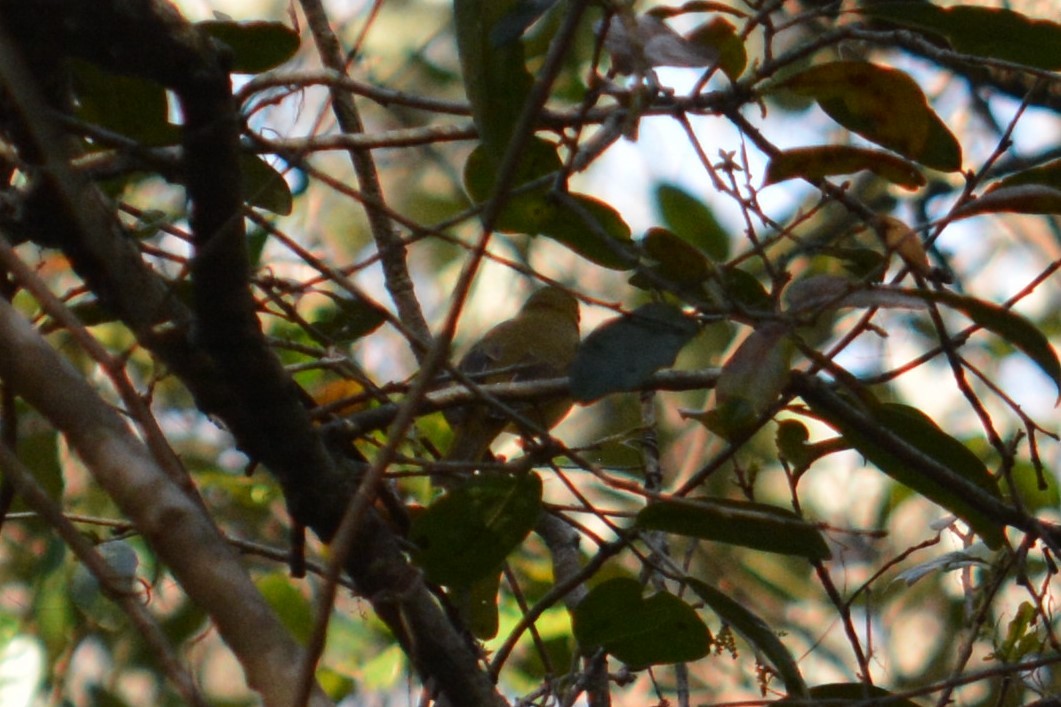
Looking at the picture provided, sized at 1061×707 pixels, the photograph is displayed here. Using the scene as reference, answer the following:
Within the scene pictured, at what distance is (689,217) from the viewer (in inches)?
78.9

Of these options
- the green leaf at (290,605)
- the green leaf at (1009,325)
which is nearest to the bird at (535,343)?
the green leaf at (290,605)

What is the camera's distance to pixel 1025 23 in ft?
3.98

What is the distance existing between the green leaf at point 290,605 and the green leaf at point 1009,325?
1344mm

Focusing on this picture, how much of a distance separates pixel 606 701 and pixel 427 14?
330 cm

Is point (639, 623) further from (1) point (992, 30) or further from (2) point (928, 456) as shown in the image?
(1) point (992, 30)

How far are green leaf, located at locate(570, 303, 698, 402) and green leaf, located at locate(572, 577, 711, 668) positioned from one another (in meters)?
0.33

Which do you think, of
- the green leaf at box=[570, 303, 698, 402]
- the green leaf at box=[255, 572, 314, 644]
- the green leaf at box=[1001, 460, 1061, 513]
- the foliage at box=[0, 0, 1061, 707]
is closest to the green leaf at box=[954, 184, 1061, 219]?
the foliage at box=[0, 0, 1061, 707]

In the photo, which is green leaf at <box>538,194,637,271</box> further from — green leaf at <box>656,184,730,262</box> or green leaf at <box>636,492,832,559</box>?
green leaf at <box>656,184,730,262</box>

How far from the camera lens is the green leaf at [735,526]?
1.23 metres

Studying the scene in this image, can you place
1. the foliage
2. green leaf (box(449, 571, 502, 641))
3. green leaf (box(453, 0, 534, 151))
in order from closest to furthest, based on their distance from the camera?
the foliage → green leaf (box(453, 0, 534, 151)) → green leaf (box(449, 571, 502, 641))

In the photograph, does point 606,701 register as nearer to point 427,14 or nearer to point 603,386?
point 603,386

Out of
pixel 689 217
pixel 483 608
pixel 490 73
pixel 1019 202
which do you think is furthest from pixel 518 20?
pixel 689 217

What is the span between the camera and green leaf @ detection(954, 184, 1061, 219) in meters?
1.08

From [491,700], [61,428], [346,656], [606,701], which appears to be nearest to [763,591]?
[346,656]
